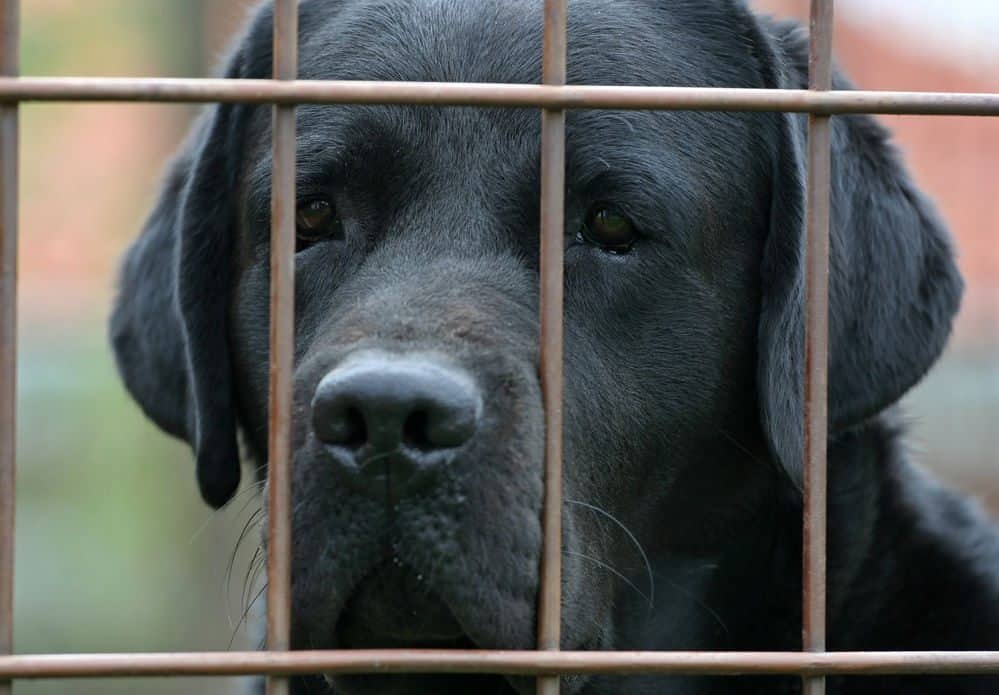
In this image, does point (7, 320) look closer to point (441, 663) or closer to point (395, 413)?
point (395, 413)

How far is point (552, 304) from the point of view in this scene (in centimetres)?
167

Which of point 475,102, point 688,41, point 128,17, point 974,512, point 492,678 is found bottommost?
point 492,678

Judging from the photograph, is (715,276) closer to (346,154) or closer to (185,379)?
(346,154)

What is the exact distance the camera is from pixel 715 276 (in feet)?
8.13

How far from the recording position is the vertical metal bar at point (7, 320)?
1.62 metres

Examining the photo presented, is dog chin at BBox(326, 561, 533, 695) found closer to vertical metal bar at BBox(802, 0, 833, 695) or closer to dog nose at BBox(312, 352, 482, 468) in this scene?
dog nose at BBox(312, 352, 482, 468)

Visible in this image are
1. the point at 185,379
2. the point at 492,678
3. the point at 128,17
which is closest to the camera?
the point at 492,678

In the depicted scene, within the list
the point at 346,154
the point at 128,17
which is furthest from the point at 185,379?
the point at 128,17

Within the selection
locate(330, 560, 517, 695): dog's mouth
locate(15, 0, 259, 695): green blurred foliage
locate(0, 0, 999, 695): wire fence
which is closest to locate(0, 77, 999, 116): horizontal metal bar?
locate(0, 0, 999, 695): wire fence

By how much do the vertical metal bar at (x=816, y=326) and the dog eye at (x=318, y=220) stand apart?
0.97m

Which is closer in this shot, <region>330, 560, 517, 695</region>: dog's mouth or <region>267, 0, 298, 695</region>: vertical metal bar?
<region>267, 0, 298, 695</region>: vertical metal bar

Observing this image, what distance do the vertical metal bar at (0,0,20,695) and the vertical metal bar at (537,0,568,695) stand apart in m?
0.63

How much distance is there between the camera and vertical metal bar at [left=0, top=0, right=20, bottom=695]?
162cm

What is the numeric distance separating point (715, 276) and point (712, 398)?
22 centimetres
